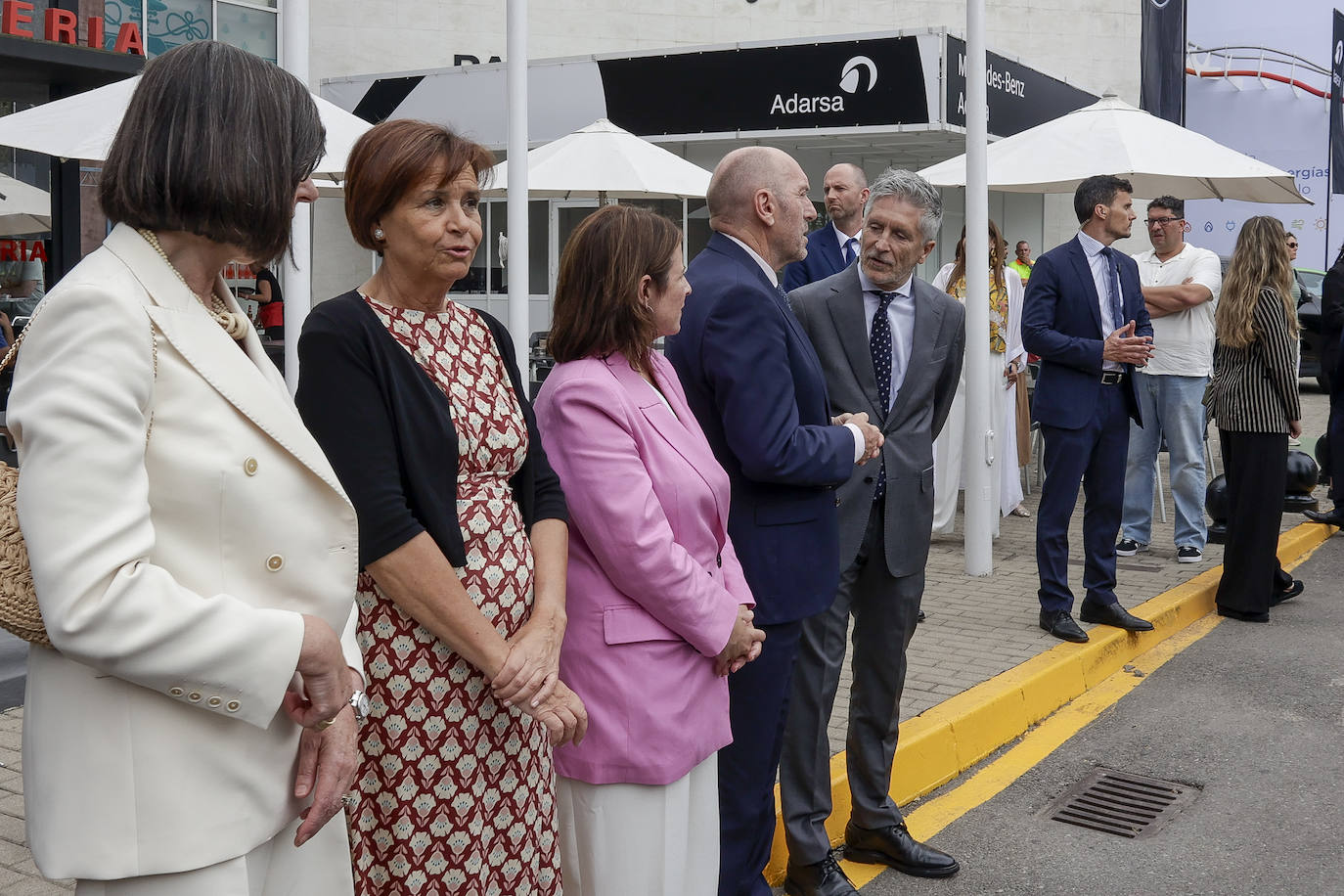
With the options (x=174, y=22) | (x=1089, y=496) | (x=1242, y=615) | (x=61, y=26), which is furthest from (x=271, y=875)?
(x=174, y=22)

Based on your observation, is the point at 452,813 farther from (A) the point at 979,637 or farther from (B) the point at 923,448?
(A) the point at 979,637

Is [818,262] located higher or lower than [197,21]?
lower

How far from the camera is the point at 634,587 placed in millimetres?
2873

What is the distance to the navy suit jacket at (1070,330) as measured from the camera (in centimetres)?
662

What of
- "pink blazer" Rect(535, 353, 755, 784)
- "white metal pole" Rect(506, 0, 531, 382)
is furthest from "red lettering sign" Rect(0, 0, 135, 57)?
"pink blazer" Rect(535, 353, 755, 784)

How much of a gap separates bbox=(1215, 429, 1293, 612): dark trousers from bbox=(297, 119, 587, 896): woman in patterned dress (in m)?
5.84

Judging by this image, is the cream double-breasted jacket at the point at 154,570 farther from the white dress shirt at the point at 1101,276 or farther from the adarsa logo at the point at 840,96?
the adarsa logo at the point at 840,96

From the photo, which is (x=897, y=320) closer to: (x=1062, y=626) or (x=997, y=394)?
(x=1062, y=626)

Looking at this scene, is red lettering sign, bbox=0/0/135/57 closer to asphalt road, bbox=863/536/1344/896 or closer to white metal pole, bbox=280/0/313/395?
white metal pole, bbox=280/0/313/395

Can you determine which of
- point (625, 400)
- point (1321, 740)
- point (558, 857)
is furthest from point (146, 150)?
point (1321, 740)

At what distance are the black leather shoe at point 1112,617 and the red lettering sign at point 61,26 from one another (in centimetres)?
655

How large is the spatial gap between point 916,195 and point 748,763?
1.81 metres

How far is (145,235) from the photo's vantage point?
1866 mm

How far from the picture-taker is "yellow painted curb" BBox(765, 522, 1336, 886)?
185 inches
